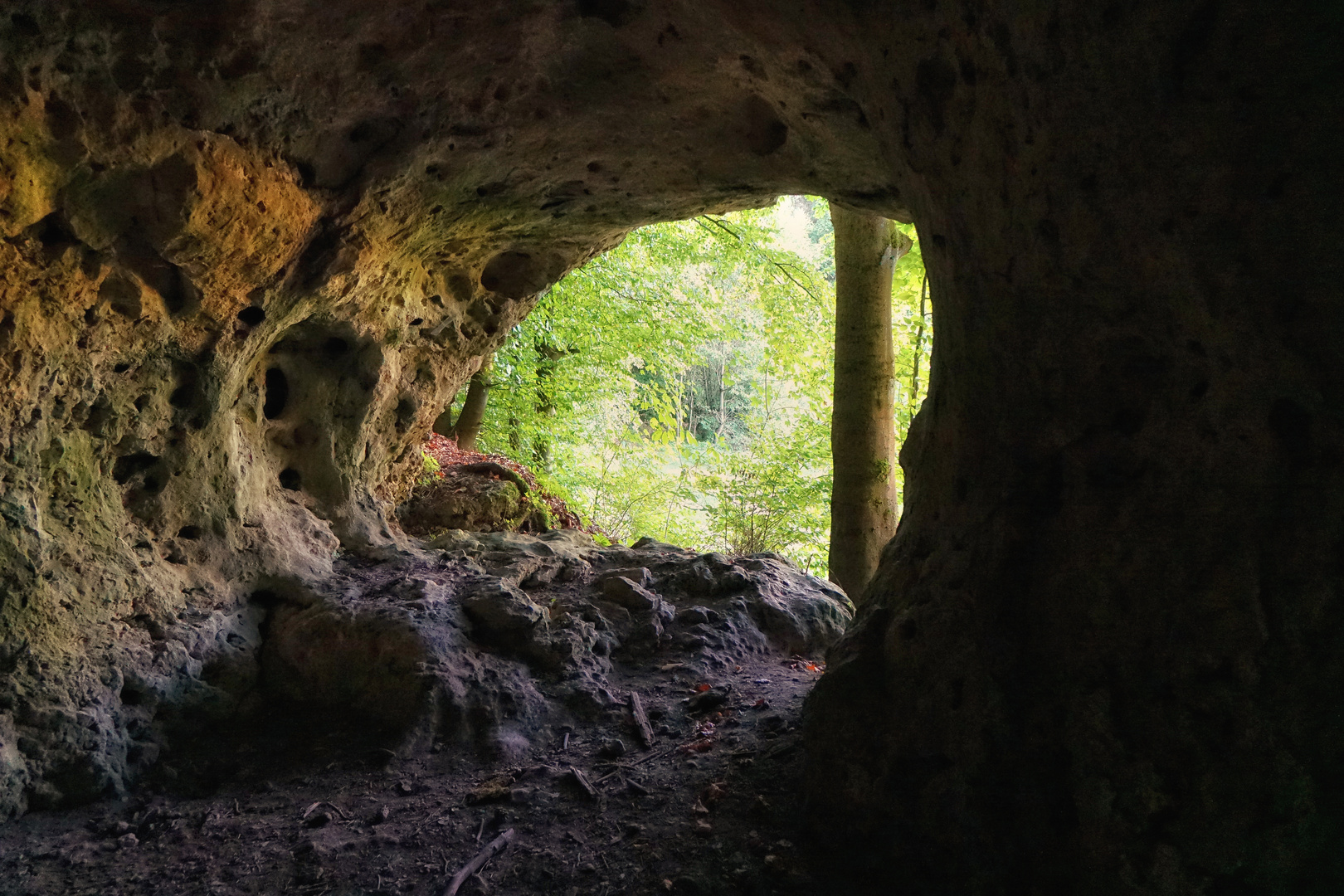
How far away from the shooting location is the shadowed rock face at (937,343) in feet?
6.53

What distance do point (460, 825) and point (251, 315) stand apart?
8.71 feet

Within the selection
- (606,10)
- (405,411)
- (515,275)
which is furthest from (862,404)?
(606,10)

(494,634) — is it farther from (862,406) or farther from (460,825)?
(862,406)

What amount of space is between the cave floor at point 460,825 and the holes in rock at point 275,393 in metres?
2.26

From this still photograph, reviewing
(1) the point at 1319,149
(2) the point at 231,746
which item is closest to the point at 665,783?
(2) the point at 231,746

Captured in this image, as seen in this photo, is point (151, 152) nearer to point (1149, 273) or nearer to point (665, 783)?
point (665, 783)

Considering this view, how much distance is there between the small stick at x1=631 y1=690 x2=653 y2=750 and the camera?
357 cm

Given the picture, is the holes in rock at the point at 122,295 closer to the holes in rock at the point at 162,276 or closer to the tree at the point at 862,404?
the holes in rock at the point at 162,276

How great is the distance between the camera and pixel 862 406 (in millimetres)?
6848

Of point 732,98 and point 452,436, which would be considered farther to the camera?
point 452,436

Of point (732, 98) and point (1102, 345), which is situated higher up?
point (732, 98)

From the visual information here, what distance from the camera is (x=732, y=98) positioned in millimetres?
3951

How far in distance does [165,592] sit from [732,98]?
11.9ft

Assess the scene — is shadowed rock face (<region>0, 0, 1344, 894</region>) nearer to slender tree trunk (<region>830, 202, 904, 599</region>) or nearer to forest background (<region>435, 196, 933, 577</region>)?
slender tree trunk (<region>830, 202, 904, 599</region>)
